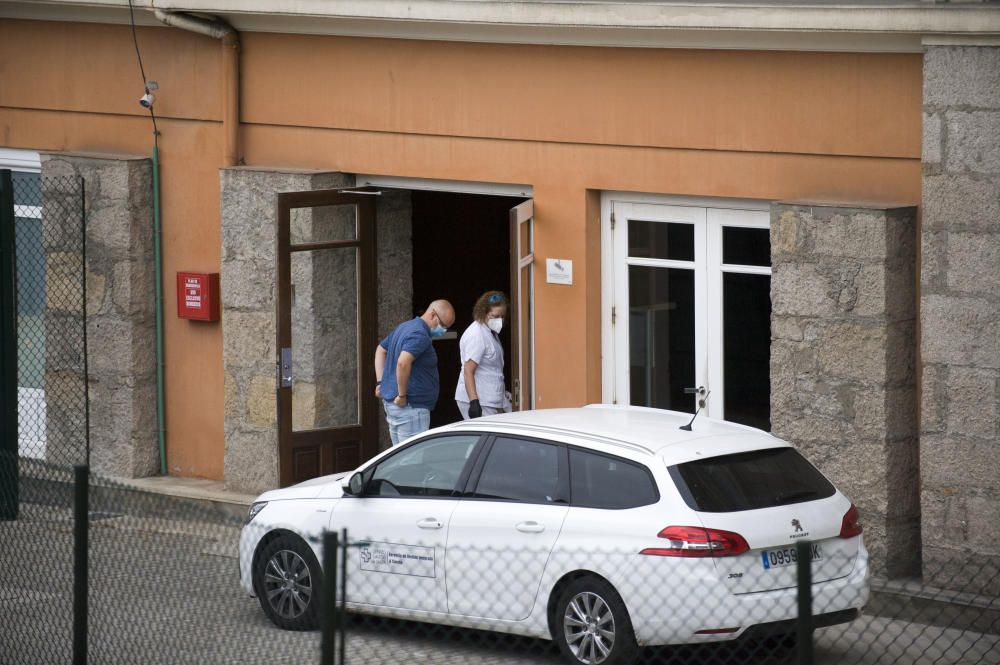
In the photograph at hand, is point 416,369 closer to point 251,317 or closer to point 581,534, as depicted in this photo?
point 251,317

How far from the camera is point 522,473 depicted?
31.3 feet

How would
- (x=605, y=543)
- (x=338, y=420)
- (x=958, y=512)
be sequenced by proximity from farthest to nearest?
1. (x=338, y=420)
2. (x=958, y=512)
3. (x=605, y=543)

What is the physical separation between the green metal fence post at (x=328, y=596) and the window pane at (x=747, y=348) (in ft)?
20.9

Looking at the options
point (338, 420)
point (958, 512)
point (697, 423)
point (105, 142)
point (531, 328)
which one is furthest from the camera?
point (105, 142)

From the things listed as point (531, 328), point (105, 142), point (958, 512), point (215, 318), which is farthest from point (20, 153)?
point (958, 512)

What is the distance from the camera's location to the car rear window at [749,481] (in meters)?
8.92

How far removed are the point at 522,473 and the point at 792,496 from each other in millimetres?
1566

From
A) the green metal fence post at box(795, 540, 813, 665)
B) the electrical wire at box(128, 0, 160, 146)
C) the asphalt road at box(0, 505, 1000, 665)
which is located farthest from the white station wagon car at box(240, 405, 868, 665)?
the electrical wire at box(128, 0, 160, 146)

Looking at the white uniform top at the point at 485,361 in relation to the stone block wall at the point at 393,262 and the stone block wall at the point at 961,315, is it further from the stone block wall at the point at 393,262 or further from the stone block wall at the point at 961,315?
the stone block wall at the point at 961,315

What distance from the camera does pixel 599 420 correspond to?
991 cm

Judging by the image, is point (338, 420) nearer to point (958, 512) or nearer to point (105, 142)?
point (105, 142)

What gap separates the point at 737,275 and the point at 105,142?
6.50m

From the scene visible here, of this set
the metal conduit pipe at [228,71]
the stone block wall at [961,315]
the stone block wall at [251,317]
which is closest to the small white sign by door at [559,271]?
the stone block wall at [251,317]

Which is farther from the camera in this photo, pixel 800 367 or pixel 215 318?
pixel 215 318
